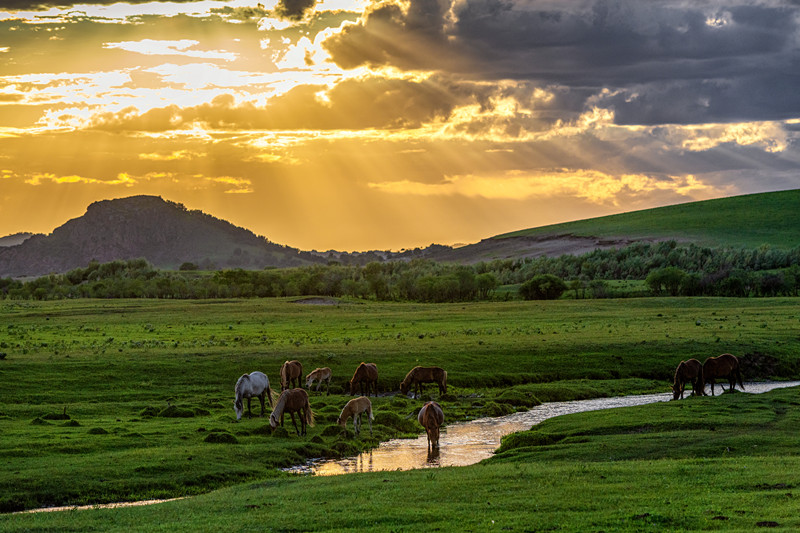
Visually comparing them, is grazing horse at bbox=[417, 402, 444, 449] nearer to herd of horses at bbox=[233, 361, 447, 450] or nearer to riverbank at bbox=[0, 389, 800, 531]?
herd of horses at bbox=[233, 361, 447, 450]

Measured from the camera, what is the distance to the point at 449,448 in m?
31.6

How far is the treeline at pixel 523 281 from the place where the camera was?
120 meters

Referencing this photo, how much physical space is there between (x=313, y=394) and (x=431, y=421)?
561 inches

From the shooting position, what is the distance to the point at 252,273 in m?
178

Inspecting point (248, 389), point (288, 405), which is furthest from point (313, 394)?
point (288, 405)

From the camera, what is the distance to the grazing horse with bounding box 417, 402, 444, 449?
3075 cm

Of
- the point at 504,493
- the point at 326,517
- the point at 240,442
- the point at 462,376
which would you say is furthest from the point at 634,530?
the point at 462,376

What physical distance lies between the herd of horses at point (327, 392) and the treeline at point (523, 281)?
8063 centimetres

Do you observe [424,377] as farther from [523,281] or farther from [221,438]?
[523,281]

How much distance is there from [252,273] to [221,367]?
130m

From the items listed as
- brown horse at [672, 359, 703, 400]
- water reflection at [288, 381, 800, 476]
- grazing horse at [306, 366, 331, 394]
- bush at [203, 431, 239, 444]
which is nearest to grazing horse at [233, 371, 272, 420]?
bush at [203, 431, 239, 444]

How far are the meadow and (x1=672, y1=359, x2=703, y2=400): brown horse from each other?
13.9 ft

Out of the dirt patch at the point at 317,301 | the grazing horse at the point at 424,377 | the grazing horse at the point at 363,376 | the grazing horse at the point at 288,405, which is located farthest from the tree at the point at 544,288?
the grazing horse at the point at 288,405

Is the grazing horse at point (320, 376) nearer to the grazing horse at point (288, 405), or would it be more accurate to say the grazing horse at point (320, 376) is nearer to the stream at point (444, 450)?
the stream at point (444, 450)
